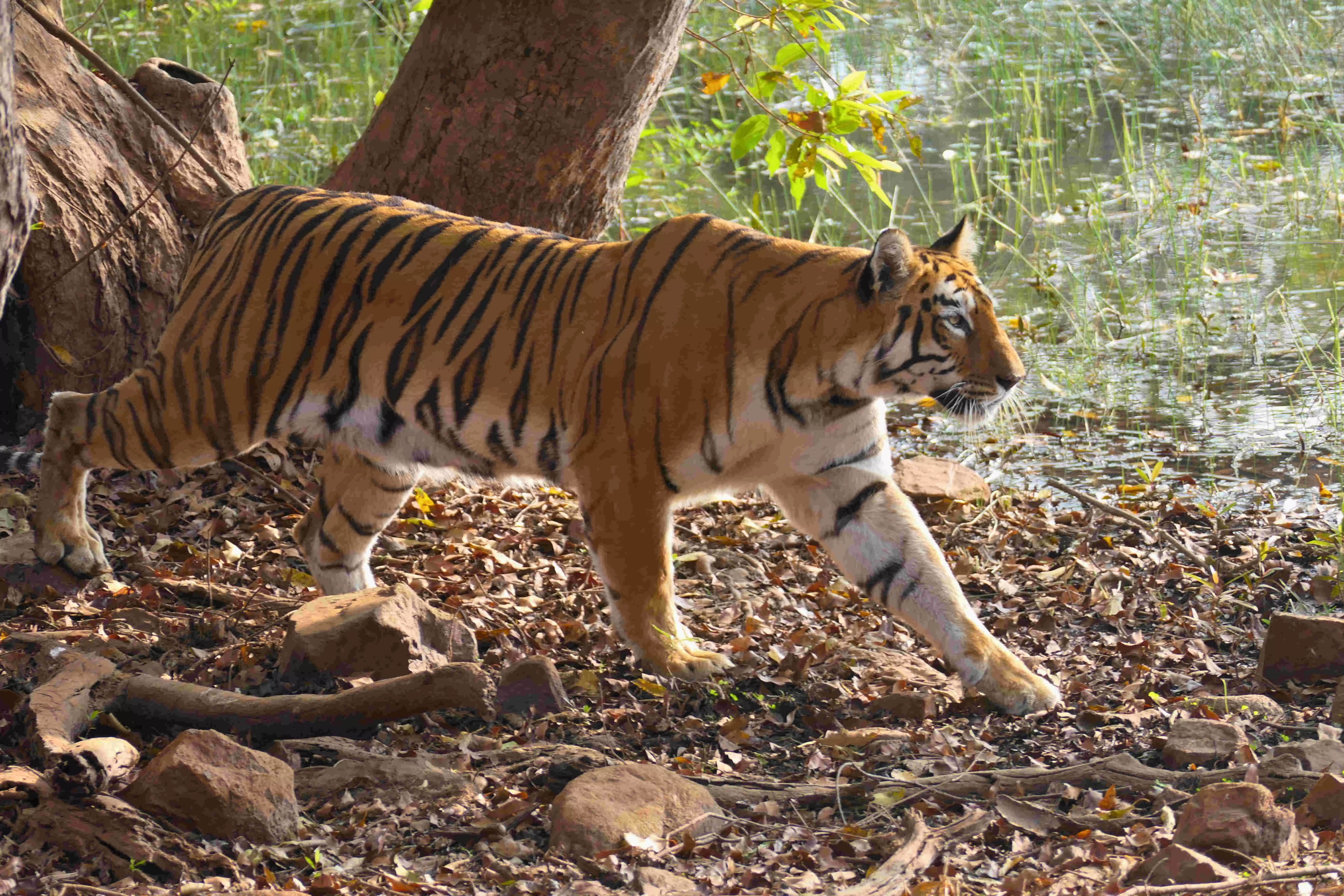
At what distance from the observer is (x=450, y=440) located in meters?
4.30

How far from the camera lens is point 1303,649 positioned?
151 inches

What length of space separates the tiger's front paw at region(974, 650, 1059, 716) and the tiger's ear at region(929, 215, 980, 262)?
119 centimetres

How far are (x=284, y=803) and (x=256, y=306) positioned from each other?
1833 millimetres

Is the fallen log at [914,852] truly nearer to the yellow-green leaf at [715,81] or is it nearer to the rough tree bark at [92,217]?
the yellow-green leaf at [715,81]

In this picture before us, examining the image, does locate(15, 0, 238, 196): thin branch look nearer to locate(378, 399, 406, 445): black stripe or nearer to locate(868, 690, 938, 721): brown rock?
locate(378, 399, 406, 445): black stripe

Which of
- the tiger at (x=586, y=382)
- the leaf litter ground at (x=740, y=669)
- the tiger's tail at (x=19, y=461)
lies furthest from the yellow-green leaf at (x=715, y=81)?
the tiger's tail at (x=19, y=461)

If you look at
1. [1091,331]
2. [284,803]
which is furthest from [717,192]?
[284,803]

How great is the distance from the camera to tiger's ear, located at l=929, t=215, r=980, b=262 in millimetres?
4062

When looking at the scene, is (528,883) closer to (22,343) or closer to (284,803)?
(284,803)

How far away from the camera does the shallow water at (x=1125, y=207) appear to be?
630 cm

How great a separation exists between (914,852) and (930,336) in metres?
1.54

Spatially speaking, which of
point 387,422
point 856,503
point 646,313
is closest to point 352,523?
point 387,422

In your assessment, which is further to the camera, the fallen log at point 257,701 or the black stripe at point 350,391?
the black stripe at point 350,391

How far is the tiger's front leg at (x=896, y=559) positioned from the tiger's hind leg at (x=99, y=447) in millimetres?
1805
